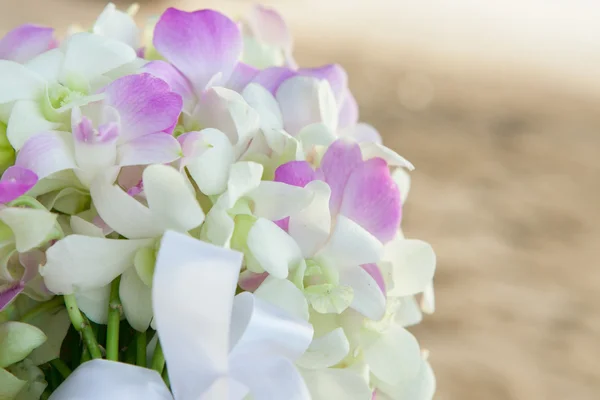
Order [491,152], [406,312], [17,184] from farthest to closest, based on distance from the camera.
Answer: [491,152] → [406,312] → [17,184]

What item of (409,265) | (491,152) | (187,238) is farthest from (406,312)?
(491,152)

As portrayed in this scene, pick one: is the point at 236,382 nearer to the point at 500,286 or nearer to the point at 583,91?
the point at 500,286

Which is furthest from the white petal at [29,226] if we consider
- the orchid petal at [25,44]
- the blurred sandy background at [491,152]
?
the blurred sandy background at [491,152]

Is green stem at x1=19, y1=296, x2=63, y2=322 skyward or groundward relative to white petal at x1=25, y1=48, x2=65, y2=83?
groundward

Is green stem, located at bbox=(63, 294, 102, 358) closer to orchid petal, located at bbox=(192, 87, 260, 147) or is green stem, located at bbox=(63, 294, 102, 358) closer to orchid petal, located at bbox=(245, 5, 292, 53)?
orchid petal, located at bbox=(192, 87, 260, 147)

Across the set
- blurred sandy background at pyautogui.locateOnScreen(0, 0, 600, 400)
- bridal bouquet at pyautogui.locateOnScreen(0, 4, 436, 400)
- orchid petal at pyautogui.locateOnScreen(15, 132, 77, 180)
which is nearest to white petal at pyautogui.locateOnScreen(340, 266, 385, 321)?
bridal bouquet at pyautogui.locateOnScreen(0, 4, 436, 400)

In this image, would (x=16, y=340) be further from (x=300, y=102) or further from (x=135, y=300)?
(x=300, y=102)

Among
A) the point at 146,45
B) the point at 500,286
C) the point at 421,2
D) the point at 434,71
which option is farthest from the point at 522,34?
the point at 146,45
